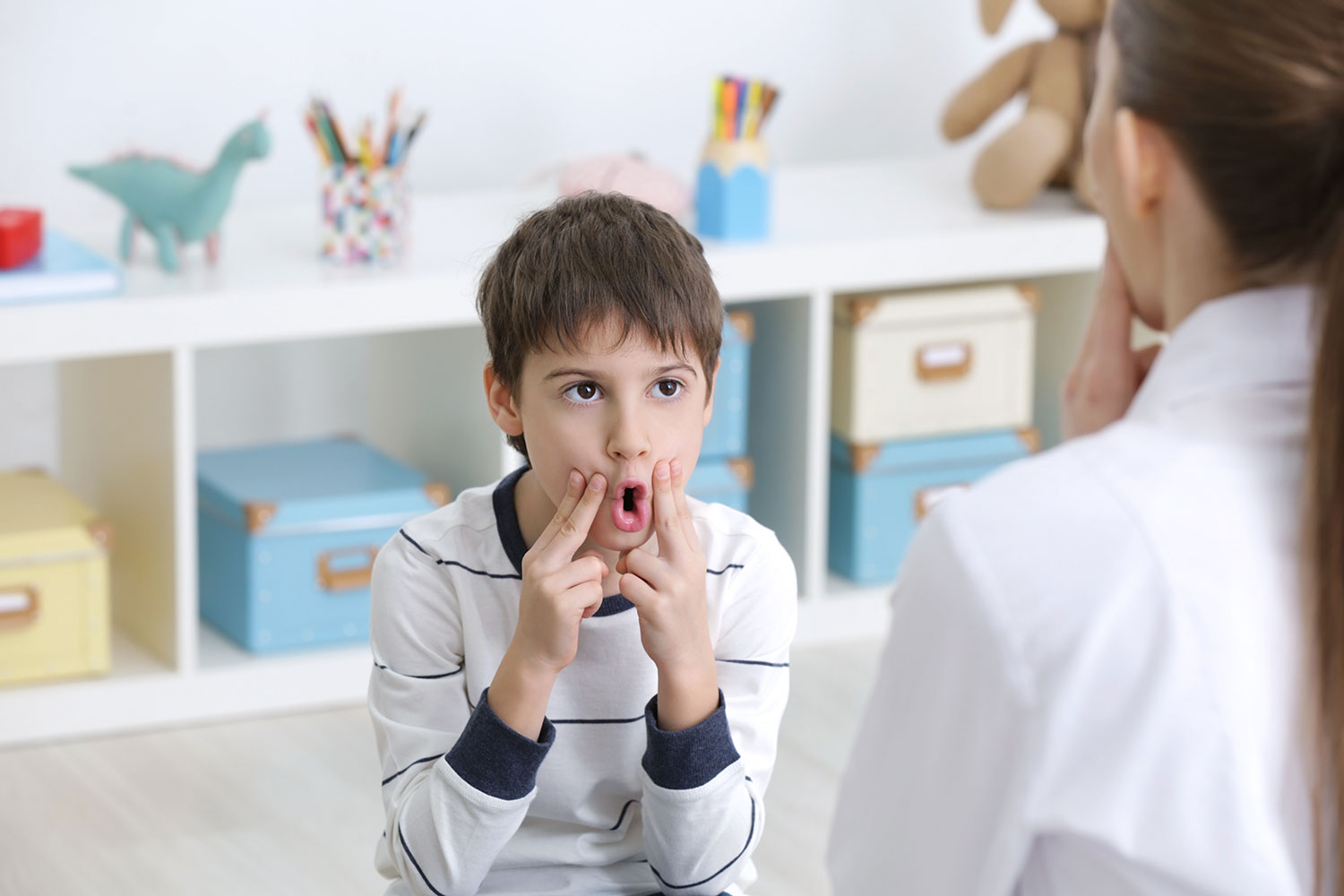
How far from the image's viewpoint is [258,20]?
2.22 metres

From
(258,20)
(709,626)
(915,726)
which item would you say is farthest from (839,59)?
(915,726)

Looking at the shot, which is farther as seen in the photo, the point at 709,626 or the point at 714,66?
the point at 714,66

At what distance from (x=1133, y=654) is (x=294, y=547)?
1.47 meters

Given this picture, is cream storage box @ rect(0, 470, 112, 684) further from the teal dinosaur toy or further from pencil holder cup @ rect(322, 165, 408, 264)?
pencil holder cup @ rect(322, 165, 408, 264)

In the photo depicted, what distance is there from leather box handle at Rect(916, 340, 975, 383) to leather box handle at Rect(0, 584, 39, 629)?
1104 mm

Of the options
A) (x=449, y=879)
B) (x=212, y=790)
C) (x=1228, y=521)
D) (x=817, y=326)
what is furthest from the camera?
(x=817, y=326)

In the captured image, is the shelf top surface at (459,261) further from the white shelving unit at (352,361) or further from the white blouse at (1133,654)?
the white blouse at (1133,654)

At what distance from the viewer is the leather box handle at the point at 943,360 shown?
221cm

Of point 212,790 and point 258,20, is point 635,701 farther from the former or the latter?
point 258,20

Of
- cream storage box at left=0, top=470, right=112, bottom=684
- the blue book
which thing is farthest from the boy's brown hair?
cream storage box at left=0, top=470, right=112, bottom=684

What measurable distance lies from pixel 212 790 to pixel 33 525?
36 cm

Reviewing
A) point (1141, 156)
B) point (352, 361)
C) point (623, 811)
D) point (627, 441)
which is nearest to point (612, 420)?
point (627, 441)

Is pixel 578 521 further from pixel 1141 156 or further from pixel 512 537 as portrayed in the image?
pixel 1141 156

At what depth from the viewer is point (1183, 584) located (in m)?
0.60
